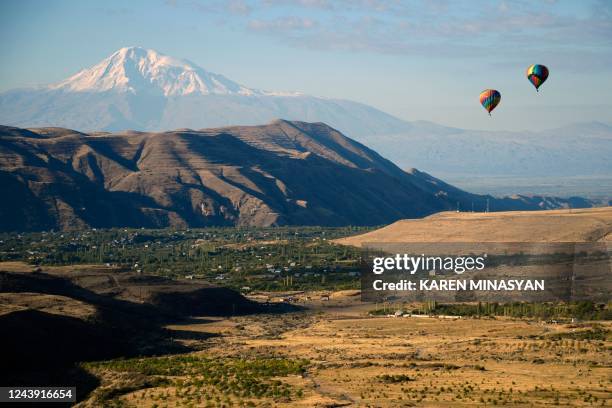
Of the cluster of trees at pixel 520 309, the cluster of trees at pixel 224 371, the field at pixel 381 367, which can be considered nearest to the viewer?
the field at pixel 381 367

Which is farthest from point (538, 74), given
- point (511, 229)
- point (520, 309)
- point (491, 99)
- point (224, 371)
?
point (224, 371)

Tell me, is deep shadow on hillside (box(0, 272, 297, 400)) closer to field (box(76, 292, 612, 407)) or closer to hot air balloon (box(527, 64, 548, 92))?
field (box(76, 292, 612, 407))

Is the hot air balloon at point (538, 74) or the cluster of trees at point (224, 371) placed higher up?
the hot air balloon at point (538, 74)

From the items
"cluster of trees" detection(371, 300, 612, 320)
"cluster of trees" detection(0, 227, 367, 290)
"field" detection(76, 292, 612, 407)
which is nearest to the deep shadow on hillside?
"field" detection(76, 292, 612, 407)

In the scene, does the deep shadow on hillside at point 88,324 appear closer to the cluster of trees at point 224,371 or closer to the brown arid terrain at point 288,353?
the brown arid terrain at point 288,353

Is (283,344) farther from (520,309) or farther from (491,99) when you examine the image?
(491,99)

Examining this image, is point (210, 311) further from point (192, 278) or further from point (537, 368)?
point (537, 368)

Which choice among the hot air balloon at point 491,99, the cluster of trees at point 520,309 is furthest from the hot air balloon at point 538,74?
the cluster of trees at point 520,309

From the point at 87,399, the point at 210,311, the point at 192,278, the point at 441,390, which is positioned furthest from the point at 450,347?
the point at 192,278
